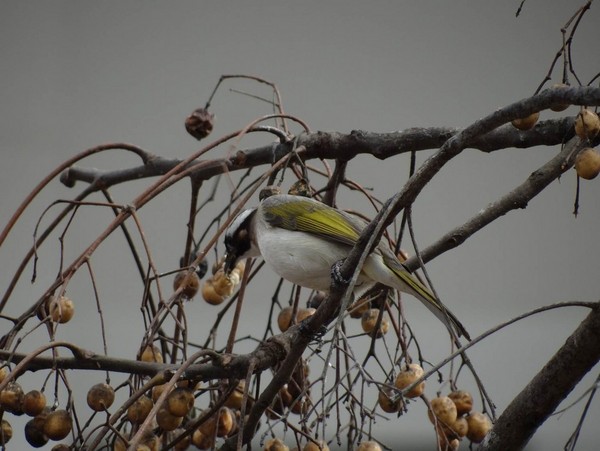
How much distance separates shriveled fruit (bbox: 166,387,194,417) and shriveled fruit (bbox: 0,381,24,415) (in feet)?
1.07

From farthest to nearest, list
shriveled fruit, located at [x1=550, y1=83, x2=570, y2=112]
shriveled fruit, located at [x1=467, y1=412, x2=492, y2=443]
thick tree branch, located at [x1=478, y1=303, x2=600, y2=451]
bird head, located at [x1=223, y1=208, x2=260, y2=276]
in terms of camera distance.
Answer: bird head, located at [x1=223, y1=208, x2=260, y2=276]
shriveled fruit, located at [x1=467, y1=412, x2=492, y2=443]
thick tree branch, located at [x1=478, y1=303, x2=600, y2=451]
shriveled fruit, located at [x1=550, y1=83, x2=570, y2=112]

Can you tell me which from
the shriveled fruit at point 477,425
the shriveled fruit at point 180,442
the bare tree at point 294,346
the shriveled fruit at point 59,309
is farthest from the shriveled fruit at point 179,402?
the shriveled fruit at point 477,425

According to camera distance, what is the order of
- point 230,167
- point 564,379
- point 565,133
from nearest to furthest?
point 564,379
point 565,133
point 230,167

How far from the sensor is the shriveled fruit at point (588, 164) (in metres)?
1.81

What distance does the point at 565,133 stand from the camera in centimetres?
226

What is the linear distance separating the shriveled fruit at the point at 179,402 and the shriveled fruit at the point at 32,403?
290mm

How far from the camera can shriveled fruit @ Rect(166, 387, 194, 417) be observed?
1.83 m

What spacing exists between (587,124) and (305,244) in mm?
927

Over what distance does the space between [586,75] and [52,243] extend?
2982 millimetres

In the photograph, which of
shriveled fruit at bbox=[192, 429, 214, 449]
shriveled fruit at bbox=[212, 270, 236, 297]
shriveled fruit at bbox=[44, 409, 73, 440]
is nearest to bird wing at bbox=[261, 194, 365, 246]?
shriveled fruit at bbox=[212, 270, 236, 297]

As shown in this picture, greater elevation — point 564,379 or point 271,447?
point 564,379

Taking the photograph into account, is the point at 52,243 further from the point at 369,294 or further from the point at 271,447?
the point at 271,447

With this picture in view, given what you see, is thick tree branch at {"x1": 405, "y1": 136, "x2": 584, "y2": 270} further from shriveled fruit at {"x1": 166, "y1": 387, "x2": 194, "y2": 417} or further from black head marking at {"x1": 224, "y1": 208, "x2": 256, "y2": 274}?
shriveled fruit at {"x1": 166, "y1": 387, "x2": 194, "y2": 417}

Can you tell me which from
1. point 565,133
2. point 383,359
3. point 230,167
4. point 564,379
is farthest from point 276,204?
point 383,359
